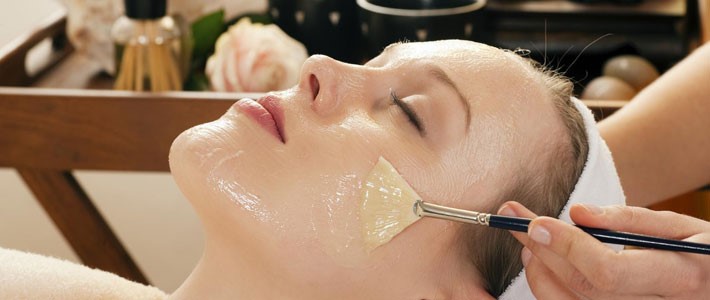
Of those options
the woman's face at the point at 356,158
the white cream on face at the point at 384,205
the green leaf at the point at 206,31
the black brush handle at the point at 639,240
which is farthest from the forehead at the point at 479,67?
the green leaf at the point at 206,31

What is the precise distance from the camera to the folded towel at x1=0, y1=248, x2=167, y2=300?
1.36 metres

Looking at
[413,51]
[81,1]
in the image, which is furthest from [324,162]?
[81,1]

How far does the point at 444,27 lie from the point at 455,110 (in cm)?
63

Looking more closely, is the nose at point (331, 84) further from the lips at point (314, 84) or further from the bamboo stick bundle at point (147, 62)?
the bamboo stick bundle at point (147, 62)

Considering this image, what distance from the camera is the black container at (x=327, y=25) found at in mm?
1945

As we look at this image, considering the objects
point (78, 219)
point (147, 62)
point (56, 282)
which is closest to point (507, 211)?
point (56, 282)

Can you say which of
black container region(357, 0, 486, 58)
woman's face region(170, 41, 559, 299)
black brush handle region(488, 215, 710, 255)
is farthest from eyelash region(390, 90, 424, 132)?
black container region(357, 0, 486, 58)

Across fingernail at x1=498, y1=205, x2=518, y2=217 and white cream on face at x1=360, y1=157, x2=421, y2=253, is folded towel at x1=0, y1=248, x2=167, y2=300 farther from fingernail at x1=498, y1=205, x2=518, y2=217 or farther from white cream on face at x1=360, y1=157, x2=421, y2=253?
fingernail at x1=498, y1=205, x2=518, y2=217

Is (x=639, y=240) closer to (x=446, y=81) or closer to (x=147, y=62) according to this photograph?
(x=446, y=81)

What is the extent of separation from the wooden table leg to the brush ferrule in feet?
3.09

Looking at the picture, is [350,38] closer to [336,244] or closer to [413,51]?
[413,51]

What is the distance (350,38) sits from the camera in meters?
1.96

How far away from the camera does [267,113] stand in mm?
1146

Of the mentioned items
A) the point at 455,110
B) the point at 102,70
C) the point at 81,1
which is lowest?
the point at 102,70
